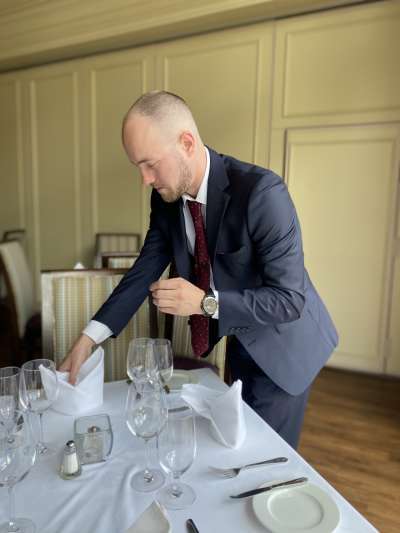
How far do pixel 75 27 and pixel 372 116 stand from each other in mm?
2686

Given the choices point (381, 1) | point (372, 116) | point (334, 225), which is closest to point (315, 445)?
point (334, 225)

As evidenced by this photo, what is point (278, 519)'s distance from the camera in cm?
77

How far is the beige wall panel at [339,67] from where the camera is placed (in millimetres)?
3004

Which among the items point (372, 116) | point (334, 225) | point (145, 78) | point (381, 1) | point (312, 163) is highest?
point (381, 1)

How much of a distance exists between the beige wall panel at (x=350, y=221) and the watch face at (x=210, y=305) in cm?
246

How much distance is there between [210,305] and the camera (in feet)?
3.59

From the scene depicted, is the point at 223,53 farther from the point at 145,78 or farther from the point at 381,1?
the point at 381,1

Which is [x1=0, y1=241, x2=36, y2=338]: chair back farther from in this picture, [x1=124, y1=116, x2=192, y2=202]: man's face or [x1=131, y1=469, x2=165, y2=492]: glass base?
[x1=131, y1=469, x2=165, y2=492]: glass base

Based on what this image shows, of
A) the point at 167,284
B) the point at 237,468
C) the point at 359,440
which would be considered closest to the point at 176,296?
the point at 167,284

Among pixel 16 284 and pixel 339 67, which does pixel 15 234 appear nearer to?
pixel 16 284

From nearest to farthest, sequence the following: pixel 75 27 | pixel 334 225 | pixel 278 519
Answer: pixel 278 519, pixel 334 225, pixel 75 27

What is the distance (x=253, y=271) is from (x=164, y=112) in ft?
1.68

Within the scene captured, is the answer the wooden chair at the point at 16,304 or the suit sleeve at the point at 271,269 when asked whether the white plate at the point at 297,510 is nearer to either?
the suit sleeve at the point at 271,269

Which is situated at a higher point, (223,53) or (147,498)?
(223,53)
